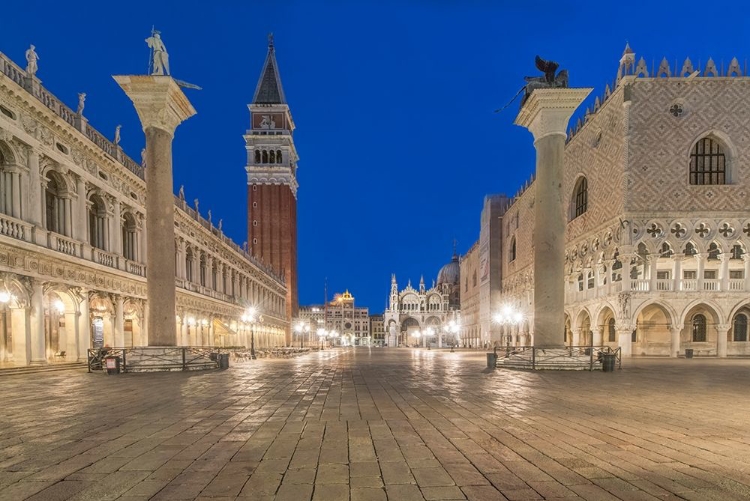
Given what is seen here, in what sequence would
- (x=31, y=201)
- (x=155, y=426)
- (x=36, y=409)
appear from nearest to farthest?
(x=155, y=426) → (x=36, y=409) → (x=31, y=201)

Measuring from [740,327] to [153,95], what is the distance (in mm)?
39641

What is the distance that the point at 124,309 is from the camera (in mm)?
25938

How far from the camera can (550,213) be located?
56.9 feet

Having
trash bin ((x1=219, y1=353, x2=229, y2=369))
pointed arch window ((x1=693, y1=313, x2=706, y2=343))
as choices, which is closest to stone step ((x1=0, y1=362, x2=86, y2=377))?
trash bin ((x1=219, y1=353, x2=229, y2=369))

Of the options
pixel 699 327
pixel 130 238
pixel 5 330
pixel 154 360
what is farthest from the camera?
pixel 699 327

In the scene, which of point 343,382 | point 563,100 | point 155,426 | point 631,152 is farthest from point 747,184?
point 155,426

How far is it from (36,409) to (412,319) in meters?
106

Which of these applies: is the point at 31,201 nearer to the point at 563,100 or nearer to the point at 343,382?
the point at 343,382

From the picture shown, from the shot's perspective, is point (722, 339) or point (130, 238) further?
point (722, 339)

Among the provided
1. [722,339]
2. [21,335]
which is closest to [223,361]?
[21,335]

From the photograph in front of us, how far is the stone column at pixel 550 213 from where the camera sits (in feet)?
56.4

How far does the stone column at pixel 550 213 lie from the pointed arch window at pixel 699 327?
75.3ft

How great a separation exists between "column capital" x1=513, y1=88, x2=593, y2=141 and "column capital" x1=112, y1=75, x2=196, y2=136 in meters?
13.8

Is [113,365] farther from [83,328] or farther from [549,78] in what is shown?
[549,78]
